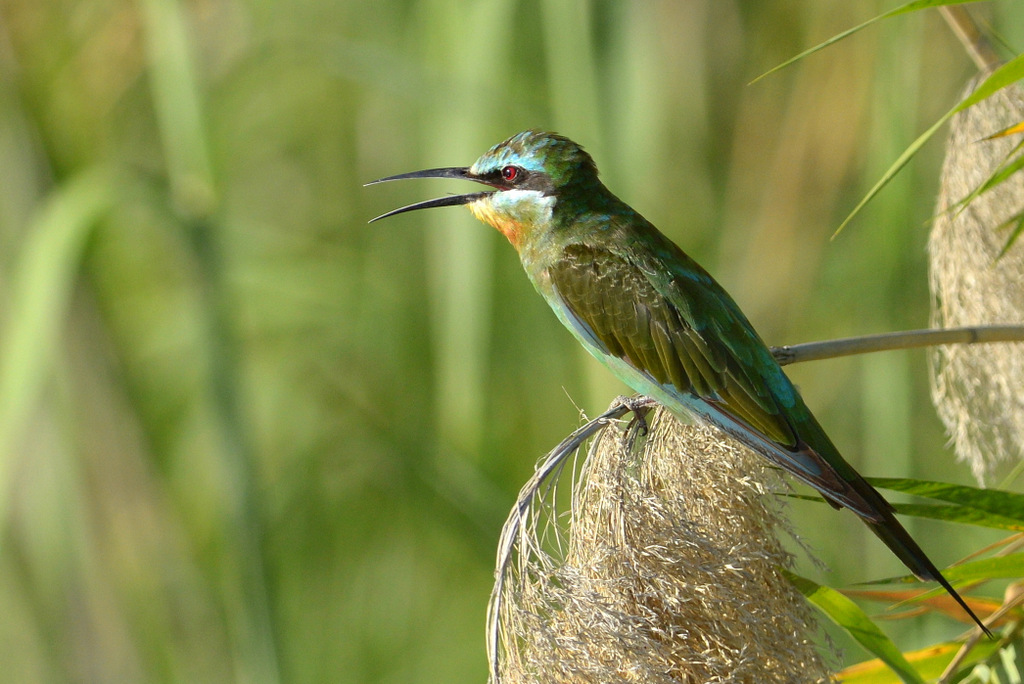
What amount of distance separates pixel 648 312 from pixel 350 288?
133cm

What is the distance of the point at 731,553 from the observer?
1.03 meters

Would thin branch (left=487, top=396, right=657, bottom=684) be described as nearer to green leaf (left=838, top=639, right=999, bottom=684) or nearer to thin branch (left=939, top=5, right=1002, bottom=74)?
green leaf (left=838, top=639, right=999, bottom=684)

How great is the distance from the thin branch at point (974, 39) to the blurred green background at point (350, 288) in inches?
14.1

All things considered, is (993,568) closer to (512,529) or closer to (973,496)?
(973,496)

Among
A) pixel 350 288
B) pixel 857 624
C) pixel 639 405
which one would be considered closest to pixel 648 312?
pixel 639 405

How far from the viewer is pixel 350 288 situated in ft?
8.80

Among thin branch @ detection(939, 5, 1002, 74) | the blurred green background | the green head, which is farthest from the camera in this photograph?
the blurred green background

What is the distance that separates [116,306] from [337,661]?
111 centimetres

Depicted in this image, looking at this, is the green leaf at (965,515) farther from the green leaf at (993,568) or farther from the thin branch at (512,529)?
the thin branch at (512,529)

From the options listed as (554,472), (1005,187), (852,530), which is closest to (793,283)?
(852,530)

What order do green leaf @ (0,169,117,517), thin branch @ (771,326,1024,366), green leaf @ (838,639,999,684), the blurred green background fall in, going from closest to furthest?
thin branch @ (771,326,1024,366) → green leaf @ (838,639,999,684) → green leaf @ (0,169,117,517) → the blurred green background

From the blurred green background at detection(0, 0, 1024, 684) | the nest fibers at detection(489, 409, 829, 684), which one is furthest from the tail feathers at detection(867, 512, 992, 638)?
the blurred green background at detection(0, 0, 1024, 684)

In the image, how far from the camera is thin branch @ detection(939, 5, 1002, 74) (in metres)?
1.29

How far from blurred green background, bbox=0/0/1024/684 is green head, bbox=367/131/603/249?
0.11 meters
